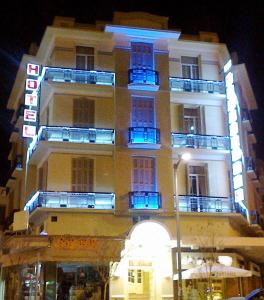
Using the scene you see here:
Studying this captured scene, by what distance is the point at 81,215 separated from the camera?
27.4 metres

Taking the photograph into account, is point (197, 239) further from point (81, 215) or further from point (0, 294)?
point (0, 294)

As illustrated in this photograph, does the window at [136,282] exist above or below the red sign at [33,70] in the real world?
below

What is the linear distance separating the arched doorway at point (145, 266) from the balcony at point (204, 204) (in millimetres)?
2893

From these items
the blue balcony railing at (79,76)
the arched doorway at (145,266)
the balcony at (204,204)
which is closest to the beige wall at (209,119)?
the balcony at (204,204)

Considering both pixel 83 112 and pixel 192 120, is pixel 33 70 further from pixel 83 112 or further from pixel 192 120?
pixel 192 120

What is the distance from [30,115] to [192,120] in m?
9.53

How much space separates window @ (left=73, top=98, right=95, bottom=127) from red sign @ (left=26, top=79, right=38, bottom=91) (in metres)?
2.56

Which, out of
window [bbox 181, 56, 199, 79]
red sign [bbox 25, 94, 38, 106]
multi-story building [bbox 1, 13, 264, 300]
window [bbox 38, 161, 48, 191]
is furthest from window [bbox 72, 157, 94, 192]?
window [bbox 181, 56, 199, 79]

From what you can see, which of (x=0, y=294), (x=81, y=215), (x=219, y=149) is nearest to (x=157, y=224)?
(x=81, y=215)

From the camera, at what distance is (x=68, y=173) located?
92.3 ft

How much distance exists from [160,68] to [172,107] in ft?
7.91

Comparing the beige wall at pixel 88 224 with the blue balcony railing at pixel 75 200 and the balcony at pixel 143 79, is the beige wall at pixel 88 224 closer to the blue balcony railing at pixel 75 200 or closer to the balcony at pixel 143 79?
the blue balcony railing at pixel 75 200

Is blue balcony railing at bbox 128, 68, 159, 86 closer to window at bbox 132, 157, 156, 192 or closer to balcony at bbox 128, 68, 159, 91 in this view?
balcony at bbox 128, 68, 159, 91

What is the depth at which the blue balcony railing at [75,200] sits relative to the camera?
27.3 m
